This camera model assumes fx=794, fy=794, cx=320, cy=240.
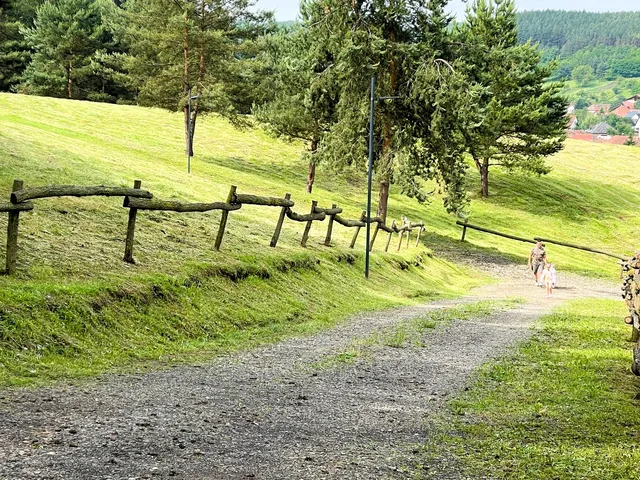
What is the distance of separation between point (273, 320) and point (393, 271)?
12947 mm

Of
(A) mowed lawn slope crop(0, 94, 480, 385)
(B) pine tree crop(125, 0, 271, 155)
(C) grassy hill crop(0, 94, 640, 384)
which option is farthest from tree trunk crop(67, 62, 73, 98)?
(A) mowed lawn slope crop(0, 94, 480, 385)

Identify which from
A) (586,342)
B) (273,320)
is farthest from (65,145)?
(586,342)

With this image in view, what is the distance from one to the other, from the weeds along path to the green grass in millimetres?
438

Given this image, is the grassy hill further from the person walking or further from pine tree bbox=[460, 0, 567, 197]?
pine tree bbox=[460, 0, 567, 197]

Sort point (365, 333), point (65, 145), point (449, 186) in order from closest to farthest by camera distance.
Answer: point (365, 333), point (65, 145), point (449, 186)

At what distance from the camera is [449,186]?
131 ft

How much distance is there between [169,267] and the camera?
16156mm

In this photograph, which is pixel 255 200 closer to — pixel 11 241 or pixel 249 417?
pixel 11 241

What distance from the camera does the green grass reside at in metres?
6.86

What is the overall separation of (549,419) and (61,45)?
251ft

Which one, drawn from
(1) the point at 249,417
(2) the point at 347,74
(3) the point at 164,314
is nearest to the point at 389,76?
(2) the point at 347,74

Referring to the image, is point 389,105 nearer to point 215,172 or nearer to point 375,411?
point 215,172

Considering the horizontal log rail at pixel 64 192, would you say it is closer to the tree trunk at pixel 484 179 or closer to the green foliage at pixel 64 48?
the tree trunk at pixel 484 179

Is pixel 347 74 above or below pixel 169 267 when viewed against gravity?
above
